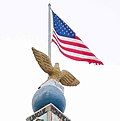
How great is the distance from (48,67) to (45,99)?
2717 millimetres

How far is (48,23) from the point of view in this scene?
10606cm

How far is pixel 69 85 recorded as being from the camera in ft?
345

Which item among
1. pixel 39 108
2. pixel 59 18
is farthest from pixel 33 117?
pixel 59 18

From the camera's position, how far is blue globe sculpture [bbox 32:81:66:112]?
102812 mm

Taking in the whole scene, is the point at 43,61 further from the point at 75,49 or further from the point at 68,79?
the point at 75,49

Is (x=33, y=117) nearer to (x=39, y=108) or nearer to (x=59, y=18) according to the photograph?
→ (x=39, y=108)

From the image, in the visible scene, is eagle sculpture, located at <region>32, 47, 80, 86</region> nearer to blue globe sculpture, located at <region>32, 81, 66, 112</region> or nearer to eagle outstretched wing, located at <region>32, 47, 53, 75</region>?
eagle outstretched wing, located at <region>32, 47, 53, 75</region>

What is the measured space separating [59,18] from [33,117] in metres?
7.10

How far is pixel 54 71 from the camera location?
344 ft

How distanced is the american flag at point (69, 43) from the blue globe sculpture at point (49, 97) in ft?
7.77

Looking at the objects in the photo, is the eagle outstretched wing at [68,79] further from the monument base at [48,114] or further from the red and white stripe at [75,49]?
the monument base at [48,114]

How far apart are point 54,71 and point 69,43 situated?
2.08 m

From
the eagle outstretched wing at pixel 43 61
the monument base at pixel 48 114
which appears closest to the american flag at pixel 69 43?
the eagle outstretched wing at pixel 43 61

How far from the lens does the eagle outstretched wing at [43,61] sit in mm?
104750
